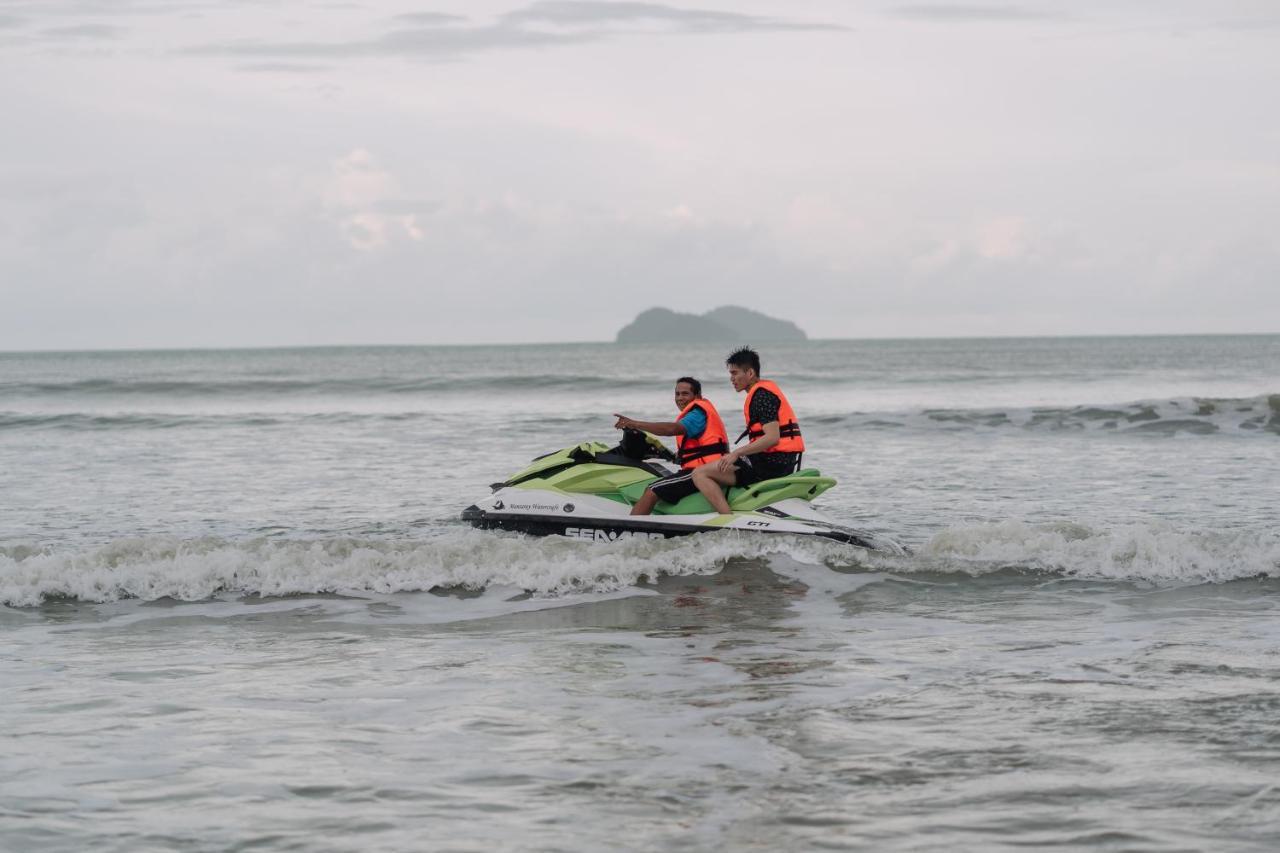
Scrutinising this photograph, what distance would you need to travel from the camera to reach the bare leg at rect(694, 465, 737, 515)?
35.8 feet

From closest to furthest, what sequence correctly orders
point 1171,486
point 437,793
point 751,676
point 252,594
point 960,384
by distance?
point 437,793
point 751,676
point 252,594
point 1171,486
point 960,384

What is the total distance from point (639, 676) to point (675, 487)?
167 inches

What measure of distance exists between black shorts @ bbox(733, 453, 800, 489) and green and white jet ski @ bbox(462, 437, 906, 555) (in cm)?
7

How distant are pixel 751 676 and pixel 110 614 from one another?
501 centimetres

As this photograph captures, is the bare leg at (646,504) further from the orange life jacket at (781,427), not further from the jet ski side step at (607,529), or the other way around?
the orange life jacket at (781,427)

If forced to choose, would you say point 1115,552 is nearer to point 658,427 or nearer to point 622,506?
point 658,427

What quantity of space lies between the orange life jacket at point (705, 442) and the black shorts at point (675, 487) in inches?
5.1

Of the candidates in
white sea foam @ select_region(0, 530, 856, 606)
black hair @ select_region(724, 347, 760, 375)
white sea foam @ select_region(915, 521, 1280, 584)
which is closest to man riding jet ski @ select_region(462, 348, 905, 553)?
black hair @ select_region(724, 347, 760, 375)

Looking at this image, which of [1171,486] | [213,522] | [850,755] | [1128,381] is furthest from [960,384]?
[850,755]

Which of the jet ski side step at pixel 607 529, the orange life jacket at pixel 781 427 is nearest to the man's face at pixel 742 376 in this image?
the orange life jacket at pixel 781 427

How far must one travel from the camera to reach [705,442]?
11.1 m

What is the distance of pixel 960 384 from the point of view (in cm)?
5150

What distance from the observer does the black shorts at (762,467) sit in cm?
1091

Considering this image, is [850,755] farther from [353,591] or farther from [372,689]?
[353,591]
